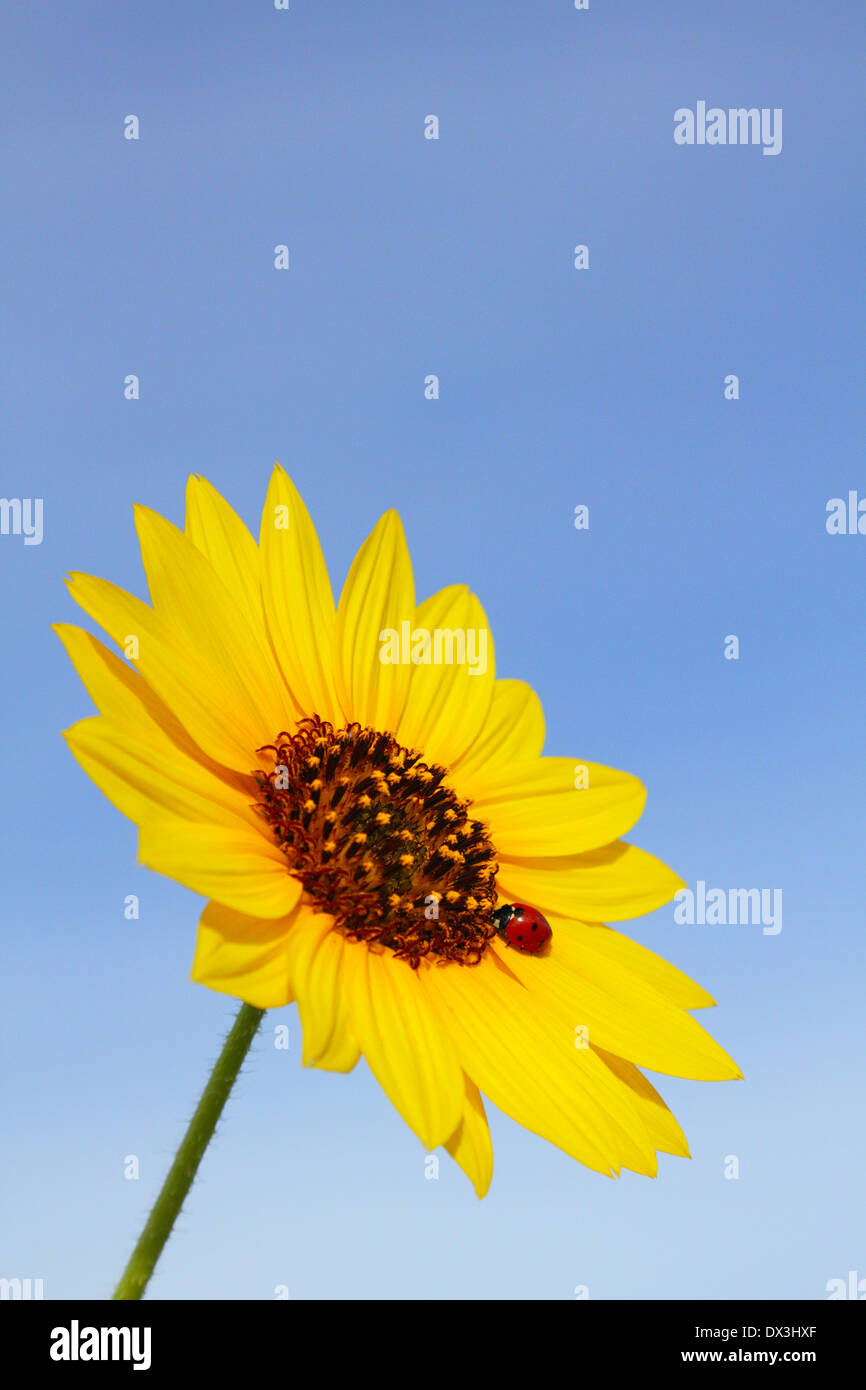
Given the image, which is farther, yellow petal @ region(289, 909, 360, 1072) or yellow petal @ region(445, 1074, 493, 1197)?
yellow petal @ region(445, 1074, 493, 1197)

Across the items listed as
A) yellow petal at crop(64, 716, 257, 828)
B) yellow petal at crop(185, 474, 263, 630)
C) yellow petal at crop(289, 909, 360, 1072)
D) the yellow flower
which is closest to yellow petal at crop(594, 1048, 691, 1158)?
the yellow flower

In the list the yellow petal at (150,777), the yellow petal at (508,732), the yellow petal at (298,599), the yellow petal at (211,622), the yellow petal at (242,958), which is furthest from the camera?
the yellow petal at (508,732)

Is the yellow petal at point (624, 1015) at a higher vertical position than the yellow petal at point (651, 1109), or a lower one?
higher

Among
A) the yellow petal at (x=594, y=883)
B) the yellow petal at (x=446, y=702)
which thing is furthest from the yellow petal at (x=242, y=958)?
the yellow petal at (x=446, y=702)

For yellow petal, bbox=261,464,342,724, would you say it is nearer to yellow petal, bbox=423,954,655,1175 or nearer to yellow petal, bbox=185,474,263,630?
yellow petal, bbox=185,474,263,630

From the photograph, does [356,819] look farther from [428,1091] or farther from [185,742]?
[428,1091]

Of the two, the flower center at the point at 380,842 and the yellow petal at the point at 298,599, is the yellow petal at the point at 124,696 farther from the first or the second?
the yellow petal at the point at 298,599

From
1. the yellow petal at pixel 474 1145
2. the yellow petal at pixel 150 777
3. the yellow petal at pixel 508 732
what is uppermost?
the yellow petal at pixel 508 732
